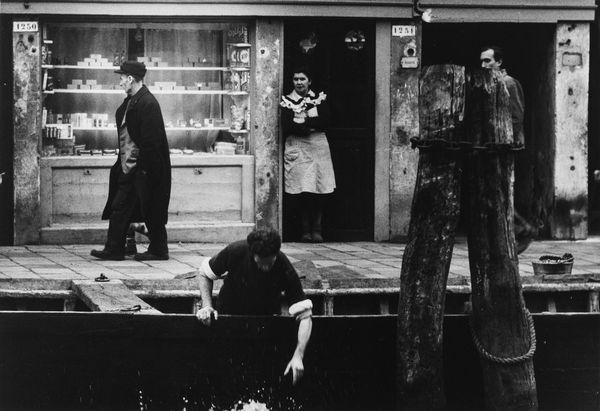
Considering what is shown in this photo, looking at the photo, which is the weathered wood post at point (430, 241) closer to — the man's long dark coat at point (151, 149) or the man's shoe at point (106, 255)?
the man's long dark coat at point (151, 149)

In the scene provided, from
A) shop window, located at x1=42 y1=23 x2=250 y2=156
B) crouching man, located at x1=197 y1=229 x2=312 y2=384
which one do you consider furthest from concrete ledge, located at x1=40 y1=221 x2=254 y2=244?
crouching man, located at x1=197 y1=229 x2=312 y2=384

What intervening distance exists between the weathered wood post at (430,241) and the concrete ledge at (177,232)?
6.89 m

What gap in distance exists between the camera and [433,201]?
818 centimetres

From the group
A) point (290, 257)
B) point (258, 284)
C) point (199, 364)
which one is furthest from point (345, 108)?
point (199, 364)

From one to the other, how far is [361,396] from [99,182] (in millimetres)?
6950

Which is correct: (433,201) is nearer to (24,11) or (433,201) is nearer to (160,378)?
(160,378)

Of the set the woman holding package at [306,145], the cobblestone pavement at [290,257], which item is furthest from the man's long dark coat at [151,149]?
the woman holding package at [306,145]

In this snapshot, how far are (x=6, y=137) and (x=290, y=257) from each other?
3.47 meters

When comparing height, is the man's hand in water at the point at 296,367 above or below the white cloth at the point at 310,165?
below

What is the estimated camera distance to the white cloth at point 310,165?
14953mm

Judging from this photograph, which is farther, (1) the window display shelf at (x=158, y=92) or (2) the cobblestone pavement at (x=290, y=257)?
(1) the window display shelf at (x=158, y=92)

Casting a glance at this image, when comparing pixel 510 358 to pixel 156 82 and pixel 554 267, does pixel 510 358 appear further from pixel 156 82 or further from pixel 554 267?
pixel 156 82

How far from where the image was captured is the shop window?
1496 centimetres

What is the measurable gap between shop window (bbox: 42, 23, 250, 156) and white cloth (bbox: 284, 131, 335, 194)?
2.20 ft
